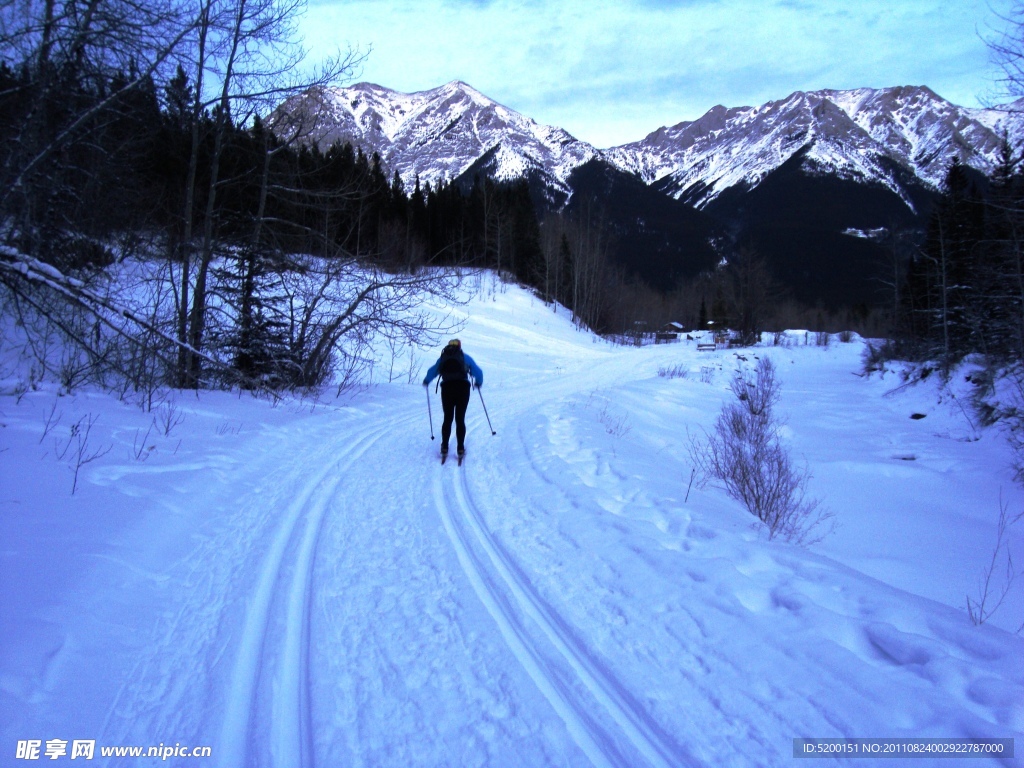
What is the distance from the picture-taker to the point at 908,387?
2489 centimetres

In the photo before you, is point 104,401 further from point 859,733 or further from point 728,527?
point 859,733

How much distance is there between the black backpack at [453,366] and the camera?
8.38 m

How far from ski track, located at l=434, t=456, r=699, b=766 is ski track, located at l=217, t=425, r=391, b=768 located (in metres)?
1.31

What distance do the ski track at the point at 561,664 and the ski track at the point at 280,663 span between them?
1.31 metres

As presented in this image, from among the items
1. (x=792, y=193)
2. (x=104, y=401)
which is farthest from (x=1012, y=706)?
(x=792, y=193)

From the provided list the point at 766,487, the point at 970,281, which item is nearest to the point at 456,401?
the point at 766,487

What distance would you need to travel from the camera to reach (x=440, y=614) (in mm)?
3639

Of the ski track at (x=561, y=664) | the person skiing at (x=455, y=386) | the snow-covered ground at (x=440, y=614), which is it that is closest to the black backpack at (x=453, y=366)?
the person skiing at (x=455, y=386)

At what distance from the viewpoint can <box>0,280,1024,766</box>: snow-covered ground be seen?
8.39ft

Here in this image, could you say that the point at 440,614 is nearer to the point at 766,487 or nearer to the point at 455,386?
the point at 455,386

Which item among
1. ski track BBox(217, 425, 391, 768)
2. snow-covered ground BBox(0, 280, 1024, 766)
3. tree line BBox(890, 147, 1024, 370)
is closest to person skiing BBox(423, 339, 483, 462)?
snow-covered ground BBox(0, 280, 1024, 766)

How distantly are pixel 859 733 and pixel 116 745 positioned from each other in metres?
3.78

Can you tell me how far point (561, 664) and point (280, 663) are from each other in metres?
1.78

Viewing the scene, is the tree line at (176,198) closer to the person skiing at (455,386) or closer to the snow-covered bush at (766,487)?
the person skiing at (455,386)
